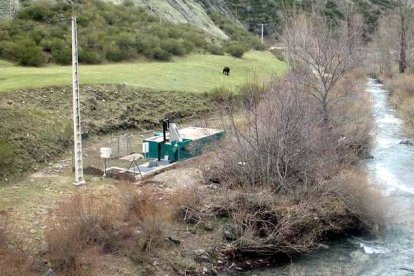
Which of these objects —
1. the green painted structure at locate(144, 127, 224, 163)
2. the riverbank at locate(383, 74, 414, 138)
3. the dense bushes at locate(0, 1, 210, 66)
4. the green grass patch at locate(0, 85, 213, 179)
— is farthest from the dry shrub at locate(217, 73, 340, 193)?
the dense bushes at locate(0, 1, 210, 66)

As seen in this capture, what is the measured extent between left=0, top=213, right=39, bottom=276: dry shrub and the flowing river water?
590 cm

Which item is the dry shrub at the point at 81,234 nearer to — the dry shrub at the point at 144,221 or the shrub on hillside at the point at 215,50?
the dry shrub at the point at 144,221

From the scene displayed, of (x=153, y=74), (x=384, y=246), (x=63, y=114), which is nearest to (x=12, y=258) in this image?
(x=384, y=246)

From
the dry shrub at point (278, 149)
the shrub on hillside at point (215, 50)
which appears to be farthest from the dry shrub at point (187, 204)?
the shrub on hillside at point (215, 50)

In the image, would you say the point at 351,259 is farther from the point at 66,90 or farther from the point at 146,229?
the point at 66,90

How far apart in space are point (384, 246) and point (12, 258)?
10.9m

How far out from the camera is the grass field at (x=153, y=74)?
30.4m

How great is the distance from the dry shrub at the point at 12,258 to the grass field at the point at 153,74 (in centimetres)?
1418

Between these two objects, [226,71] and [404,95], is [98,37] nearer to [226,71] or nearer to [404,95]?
[226,71]

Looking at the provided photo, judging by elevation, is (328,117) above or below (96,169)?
above

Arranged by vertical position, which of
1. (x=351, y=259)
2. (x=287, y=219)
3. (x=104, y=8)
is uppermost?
(x=104, y=8)

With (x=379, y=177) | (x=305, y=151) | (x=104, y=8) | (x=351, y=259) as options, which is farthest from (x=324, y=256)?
(x=104, y=8)

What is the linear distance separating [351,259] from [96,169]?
33.6 feet

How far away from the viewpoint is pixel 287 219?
1719 centimetres
